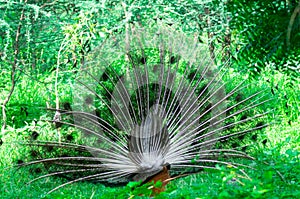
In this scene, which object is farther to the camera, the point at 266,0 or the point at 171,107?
the point at 171,107

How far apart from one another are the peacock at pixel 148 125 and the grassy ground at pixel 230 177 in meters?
0.13

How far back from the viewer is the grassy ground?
301cm

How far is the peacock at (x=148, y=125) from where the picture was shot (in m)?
4.82

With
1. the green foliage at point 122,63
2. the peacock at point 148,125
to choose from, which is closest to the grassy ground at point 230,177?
the green foliage at point 122,63

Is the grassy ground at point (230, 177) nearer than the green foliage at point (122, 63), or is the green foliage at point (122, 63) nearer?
the grassy ground at point (230, 177)

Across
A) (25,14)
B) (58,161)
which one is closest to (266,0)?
(58,161)

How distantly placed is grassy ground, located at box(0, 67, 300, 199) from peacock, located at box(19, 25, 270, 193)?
129mm

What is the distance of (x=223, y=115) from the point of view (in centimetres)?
529

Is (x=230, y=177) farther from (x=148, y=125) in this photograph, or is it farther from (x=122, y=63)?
(x=122, y=63)

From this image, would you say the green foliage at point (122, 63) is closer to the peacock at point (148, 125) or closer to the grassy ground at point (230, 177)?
the grassy ground at point (230, 177)

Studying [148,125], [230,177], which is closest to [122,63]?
[148,125]

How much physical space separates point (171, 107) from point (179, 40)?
0.83 m

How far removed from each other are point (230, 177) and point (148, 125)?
7.37ft

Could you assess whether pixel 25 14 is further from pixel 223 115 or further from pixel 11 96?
pixel 223 115
